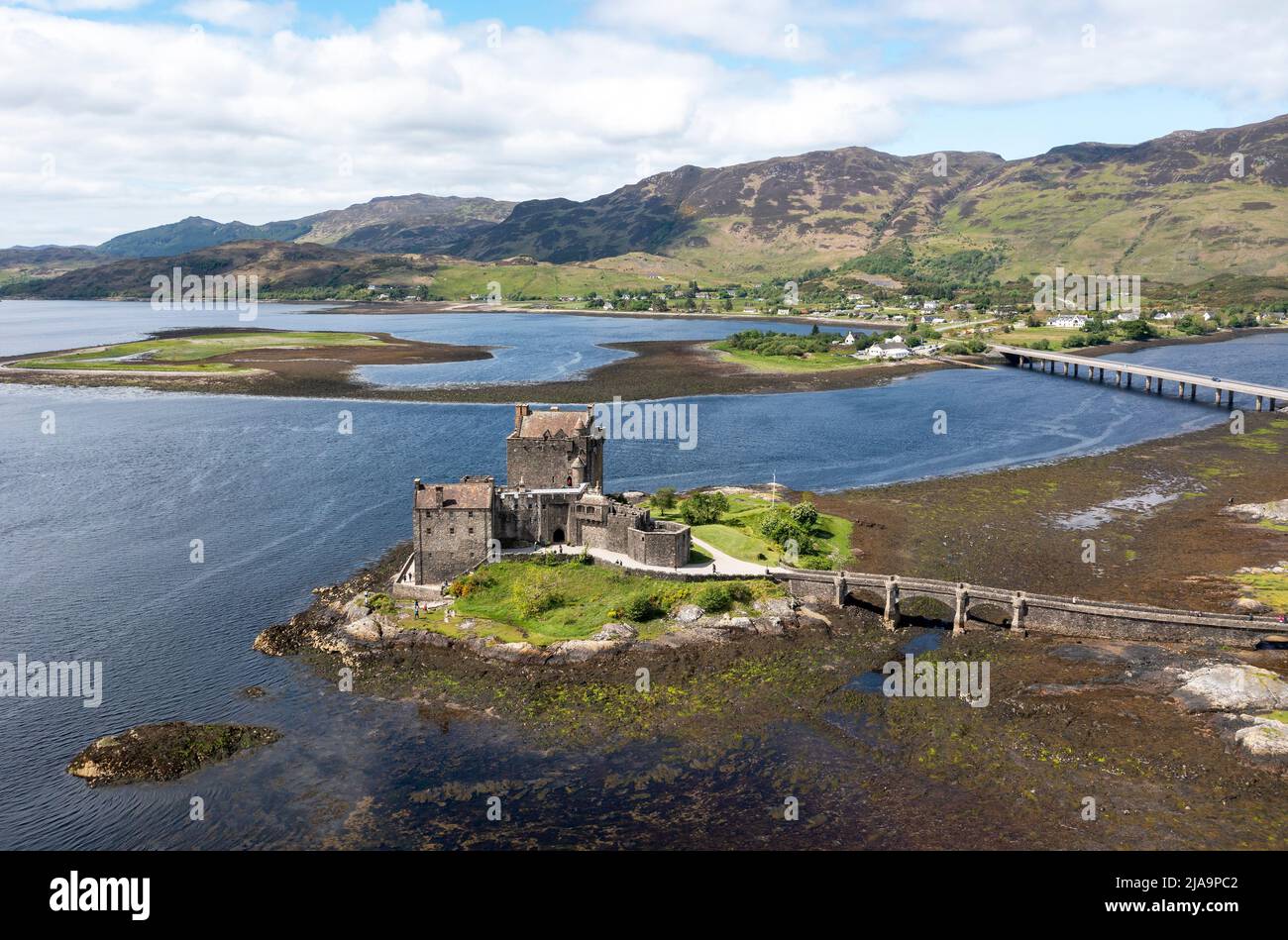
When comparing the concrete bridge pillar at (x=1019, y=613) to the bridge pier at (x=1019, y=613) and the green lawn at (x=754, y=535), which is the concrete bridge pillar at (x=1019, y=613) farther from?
the green lawn at (x=754, y=535)

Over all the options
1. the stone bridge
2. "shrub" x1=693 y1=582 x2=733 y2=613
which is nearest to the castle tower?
"shrub" x1=693 y1=582 x2=733 y2=613

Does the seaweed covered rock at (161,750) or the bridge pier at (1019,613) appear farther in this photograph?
the bridge pier at (1019,613)

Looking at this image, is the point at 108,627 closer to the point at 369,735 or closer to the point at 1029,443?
the point at 369,735

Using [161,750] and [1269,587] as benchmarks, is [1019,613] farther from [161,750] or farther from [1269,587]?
[161,750]

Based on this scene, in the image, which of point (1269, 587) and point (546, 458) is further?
point (546, 458)

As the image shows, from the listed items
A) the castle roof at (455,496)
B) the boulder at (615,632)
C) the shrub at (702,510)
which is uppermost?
the castle roof at (455,496)

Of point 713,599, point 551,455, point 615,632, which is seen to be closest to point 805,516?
point 713,599

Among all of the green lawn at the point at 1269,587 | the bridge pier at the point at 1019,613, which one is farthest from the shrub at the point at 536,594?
the green lawn at the point at 1269,587
